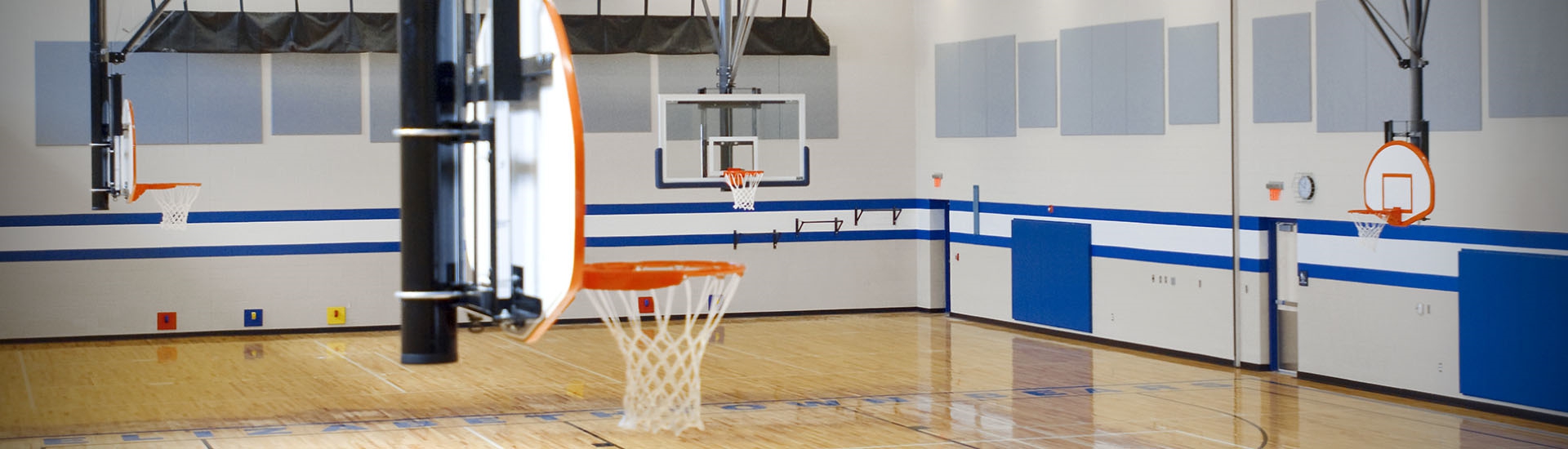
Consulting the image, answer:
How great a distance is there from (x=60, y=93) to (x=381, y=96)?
11.3 feet

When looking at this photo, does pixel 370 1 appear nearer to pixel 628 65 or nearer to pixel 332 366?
pixel 628 65

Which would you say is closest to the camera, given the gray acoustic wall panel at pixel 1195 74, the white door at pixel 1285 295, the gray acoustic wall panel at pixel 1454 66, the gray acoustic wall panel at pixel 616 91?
the gray acoustic wall panel at pixel 1454 66

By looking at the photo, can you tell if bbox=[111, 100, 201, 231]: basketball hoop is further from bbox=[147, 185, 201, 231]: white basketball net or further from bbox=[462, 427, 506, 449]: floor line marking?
bbox=[462, 427, 506, 449]: floor line marking

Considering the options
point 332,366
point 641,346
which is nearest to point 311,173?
point 332,366

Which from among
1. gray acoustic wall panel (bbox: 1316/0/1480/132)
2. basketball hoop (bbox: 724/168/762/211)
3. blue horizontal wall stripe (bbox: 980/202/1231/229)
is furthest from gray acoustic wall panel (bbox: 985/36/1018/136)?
gray acoustic wall panel (bbox: 1316/0/1480/132)

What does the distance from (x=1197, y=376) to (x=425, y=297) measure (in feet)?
38.3

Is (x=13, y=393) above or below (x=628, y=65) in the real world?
below

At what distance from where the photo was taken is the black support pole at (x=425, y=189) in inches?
118

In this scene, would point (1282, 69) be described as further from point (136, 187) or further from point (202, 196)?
point (202, 196)

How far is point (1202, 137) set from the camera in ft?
47.7

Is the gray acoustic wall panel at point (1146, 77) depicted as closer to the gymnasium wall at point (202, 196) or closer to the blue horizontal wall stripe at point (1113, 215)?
the blue horizontal wall stripe at point (1113, 215)

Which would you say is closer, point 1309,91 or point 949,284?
point 1309,91

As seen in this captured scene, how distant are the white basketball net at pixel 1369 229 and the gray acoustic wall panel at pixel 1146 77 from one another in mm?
2725


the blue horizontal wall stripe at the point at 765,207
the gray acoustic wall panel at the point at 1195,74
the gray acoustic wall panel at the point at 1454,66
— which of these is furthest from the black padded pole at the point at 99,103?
the gray acoustic wall panel at the point at 1454,66
